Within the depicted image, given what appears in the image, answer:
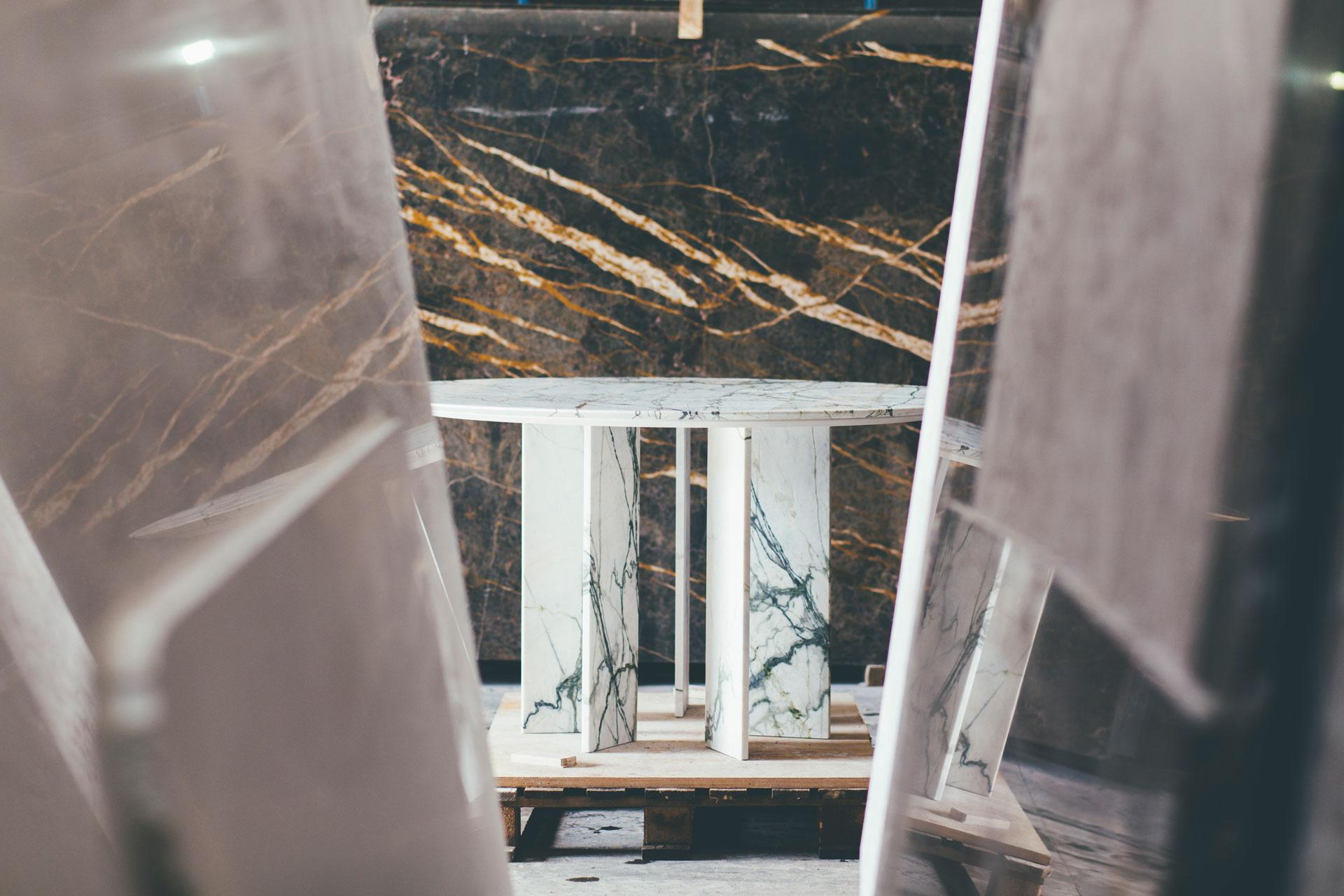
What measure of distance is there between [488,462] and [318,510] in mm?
2476

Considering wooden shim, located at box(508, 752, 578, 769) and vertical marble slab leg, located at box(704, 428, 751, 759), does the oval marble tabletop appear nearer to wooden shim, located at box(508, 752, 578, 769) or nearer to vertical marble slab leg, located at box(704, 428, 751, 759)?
vertical marble slab leg, located at box(704, 428, 751, 759)

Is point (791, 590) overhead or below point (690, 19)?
below

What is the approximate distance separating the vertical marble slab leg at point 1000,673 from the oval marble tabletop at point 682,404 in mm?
1098

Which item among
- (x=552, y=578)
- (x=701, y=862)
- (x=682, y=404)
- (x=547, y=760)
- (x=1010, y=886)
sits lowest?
(x=701, y=862)

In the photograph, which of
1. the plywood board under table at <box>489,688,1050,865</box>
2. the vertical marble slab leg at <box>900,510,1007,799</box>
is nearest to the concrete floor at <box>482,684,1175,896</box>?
the plywood board under table at <box>489,688,1050,865</box>

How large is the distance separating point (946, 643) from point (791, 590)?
1598 mm

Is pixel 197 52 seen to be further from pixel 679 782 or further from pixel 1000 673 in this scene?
pixel 679 782

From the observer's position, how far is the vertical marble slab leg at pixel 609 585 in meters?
1.82

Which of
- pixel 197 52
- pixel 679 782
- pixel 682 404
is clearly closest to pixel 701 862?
pixel 679 782

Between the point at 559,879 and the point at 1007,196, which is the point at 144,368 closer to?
the point at 1007,196

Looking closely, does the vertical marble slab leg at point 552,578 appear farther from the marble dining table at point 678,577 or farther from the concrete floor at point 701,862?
the concrete floor at point 701,862

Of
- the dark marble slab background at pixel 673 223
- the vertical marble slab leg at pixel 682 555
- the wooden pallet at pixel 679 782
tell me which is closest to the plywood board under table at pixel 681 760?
the wooden pallet at pixel 679 782

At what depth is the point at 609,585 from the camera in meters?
1.85

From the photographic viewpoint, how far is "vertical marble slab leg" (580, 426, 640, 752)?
182 centimetres
